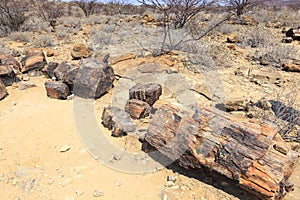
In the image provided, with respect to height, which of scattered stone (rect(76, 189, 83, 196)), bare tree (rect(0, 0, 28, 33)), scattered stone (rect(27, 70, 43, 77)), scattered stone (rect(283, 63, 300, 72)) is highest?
bare tree (rect(0, 0, 28, 33))

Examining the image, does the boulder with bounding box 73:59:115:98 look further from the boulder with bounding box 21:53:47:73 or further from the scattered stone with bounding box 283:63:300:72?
the scattered stone with bounding box 283:63:300:72

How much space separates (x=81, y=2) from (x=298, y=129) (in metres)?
18.7

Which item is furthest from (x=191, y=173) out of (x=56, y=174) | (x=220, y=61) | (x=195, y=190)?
(x=220, y=61)

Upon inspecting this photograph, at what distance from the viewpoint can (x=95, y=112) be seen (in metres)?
3.52

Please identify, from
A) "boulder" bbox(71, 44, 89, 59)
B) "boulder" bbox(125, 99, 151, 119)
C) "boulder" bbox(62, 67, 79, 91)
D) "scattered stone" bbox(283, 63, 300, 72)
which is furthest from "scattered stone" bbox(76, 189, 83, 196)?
"scattered stone" bbox(283, 63, 300, 72)

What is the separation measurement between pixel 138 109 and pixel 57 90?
159 cm

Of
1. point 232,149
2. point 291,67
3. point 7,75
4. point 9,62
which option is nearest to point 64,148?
point 232,149

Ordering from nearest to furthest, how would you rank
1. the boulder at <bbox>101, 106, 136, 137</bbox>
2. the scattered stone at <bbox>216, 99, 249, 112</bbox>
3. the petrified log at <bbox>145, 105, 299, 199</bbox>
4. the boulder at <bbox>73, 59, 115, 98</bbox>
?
the petrified log at <bbox>145, 105, 299, 199</bbox> < the boulder at <bbox>101, 106, 136, 137</bbox> < the scattered stone at <bbox>216, 99, 249, 112</bbox> < the boulder at <bbox>73, 59, 115, 98</bbox>

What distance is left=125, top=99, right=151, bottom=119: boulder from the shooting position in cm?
325

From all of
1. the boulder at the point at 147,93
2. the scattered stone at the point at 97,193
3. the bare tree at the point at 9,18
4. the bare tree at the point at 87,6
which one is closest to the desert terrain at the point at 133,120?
the scattered stone at the point at 97,193

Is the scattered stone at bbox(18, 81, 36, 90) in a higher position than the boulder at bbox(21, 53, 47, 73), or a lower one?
lower

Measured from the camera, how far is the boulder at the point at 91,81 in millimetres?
3916

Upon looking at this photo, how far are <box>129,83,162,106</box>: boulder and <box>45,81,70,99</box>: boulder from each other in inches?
46.8

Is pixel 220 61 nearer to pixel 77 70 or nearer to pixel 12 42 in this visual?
pixel 77 70
